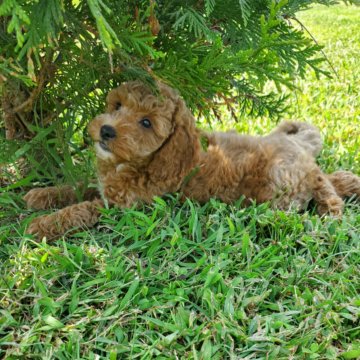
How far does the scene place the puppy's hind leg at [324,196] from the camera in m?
3.12

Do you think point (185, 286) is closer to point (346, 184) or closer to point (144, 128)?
point (144, 128)

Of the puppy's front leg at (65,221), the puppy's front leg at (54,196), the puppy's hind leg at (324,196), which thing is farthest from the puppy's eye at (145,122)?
the puppy's hind leg at (324,196)

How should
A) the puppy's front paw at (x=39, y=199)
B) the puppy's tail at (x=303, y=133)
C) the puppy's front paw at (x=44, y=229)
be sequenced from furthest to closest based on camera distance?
the puppy's tail at (x=303, y=133) → the puppy's front paw at (x=39, y=199) → the puppy's front paw at (x=44, y=229)

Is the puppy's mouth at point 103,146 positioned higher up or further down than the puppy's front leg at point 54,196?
higher up

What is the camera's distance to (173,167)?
2854 mm

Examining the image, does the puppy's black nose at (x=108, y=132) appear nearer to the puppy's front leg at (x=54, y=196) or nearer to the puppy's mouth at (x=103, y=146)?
the puppy's mouth at (x=103, y=146)

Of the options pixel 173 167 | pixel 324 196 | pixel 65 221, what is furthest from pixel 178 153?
pixel 324 196

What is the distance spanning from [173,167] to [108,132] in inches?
16.8

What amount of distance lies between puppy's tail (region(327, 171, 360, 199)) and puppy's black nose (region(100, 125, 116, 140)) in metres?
1.58

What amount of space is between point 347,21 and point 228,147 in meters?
9.03

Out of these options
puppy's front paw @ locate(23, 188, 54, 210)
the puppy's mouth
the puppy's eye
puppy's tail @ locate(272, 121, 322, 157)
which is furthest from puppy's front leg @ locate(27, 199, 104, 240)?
puppy's tail @ locate(272, 121, 322, 157)

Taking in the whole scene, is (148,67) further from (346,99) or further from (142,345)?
(346,99)

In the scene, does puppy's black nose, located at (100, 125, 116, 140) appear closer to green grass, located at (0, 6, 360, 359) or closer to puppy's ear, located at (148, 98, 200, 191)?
puppy's ear, located at (148, 98, 200, 191)

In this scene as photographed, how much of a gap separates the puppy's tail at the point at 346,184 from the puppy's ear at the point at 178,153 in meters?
1.11
